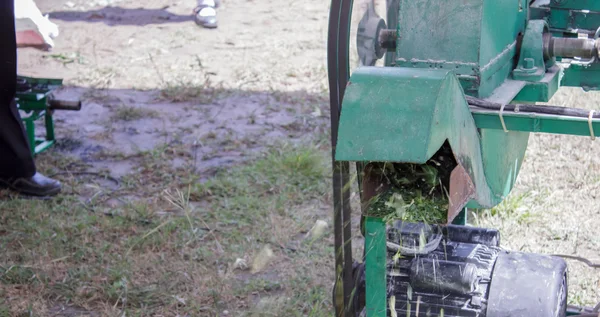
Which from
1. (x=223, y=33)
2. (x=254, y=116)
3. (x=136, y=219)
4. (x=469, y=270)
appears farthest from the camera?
(x=223, y=33)

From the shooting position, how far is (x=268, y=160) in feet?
14.4

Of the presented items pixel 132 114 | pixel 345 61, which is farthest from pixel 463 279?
pixel 132 114

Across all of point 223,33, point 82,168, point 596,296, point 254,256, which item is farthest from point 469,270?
point 223,33

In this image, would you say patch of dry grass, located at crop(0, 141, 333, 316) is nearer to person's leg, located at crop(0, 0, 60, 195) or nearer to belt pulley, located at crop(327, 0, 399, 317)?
person's leg, located at crop(0, 0, 60, 195)

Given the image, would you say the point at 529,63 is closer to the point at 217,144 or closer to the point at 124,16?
the point at 217,144

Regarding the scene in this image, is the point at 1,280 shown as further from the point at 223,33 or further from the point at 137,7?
the point at 137,7

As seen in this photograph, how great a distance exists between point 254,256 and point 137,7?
4672 mm

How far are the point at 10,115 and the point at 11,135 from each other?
0.35ft

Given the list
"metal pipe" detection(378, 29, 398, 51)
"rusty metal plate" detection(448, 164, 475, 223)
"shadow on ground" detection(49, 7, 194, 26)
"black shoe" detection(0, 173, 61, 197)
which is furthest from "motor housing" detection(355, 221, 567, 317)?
"shadow on ground" detection(49, 7, 194, 26)

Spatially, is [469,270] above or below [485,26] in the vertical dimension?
below

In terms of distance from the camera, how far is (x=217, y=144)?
473cm

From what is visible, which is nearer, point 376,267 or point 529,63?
point 376,267

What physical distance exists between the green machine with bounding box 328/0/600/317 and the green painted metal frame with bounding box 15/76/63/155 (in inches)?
102

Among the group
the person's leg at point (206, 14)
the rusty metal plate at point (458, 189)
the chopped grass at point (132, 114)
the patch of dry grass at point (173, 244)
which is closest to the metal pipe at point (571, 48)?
the rusty metal plate at point (458, 189)
